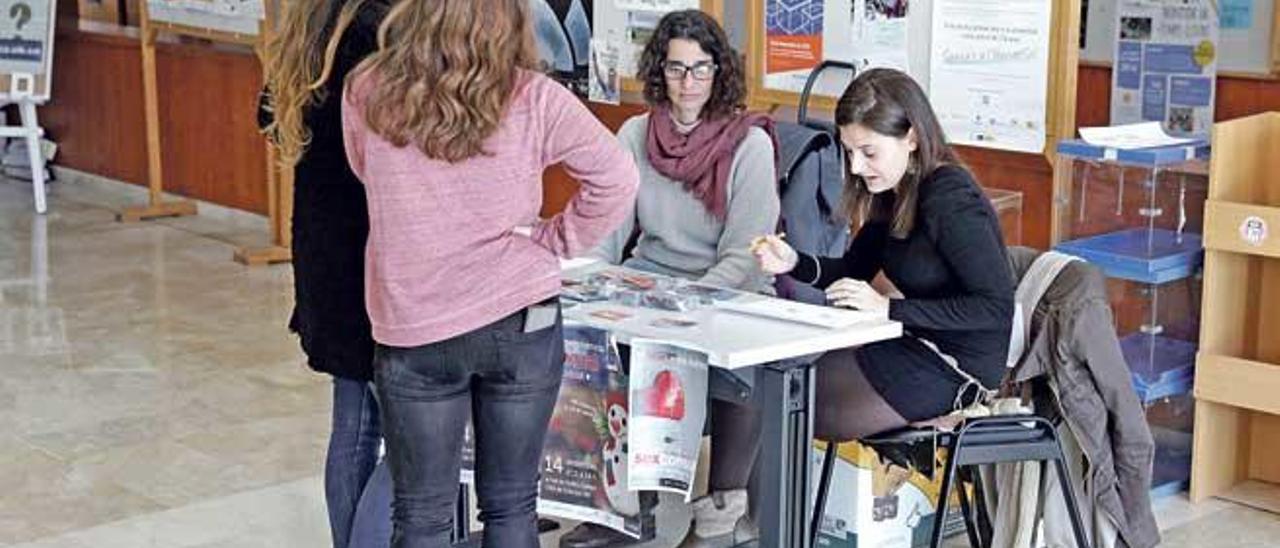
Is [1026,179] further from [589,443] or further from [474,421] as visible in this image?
[474,421]

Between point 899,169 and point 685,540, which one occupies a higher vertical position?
point 899,169

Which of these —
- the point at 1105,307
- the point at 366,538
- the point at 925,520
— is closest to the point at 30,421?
the point at 366,538

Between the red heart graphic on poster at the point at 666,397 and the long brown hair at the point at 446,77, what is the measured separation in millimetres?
686

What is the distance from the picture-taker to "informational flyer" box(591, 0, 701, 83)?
17.8 ft

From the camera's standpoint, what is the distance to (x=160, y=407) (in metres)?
5.13

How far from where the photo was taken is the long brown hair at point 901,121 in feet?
10.7

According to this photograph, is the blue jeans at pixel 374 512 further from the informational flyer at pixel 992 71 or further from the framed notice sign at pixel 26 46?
the framed notice sign at pixel 26 46

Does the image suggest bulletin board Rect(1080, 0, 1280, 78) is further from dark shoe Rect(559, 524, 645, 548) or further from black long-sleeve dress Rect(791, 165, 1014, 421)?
dark shoe Rect(559, 524, 645, 548)

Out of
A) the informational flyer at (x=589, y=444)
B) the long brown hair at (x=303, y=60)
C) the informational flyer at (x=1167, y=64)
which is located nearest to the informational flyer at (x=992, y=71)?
the informational flyer at (x=1167, y=64)

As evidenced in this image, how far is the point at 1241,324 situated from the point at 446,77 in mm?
2477

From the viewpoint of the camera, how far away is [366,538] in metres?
3.24

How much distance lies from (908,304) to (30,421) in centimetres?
283

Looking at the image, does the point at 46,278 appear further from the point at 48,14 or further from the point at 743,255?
the point at 743,255

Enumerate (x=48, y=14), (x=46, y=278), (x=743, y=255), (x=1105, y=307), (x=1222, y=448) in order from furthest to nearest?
(x=48, y=14) < (x=46, y=278) < (x=1222, y=448) < (x=743, y=255) < (x=1105, y=307)
